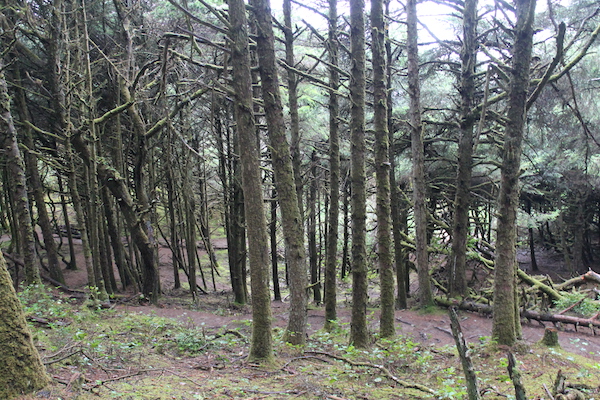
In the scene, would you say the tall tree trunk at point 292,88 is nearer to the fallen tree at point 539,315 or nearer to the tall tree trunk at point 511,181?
the tall tree trunk at point 511,181

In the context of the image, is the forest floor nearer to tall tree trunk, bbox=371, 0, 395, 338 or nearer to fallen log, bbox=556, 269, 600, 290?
tall tree trunk, bbox=371, 0, 395, 338

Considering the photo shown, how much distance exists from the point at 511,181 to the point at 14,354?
723 cm

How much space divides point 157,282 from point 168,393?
10901 millimetres

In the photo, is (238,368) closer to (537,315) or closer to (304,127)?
(537,315)

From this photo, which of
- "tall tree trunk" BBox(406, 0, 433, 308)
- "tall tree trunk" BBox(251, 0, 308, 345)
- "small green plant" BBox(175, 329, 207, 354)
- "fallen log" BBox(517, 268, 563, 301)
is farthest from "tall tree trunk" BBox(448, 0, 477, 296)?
"small green plant" BBox(175, 329, 207, 354)

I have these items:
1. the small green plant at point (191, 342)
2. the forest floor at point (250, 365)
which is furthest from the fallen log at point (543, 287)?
the small green plant at point (191, 342)

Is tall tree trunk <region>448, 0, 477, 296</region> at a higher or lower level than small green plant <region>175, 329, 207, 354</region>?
higher

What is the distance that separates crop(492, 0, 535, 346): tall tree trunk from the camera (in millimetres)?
6672

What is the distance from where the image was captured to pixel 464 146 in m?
11.9

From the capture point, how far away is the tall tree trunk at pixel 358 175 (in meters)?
7.77

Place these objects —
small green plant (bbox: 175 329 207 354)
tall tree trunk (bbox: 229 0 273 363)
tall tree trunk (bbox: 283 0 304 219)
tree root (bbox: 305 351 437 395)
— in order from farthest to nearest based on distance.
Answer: tall tree trunk (bbox: 283 0 304 219)
small green plant (bbox: 175 329 207 354)
tall tree trunk (bbox: 229 0 273 363)
tree root (bbox: 305 351 437 395)

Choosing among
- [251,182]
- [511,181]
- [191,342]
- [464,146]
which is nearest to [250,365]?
[191,342]

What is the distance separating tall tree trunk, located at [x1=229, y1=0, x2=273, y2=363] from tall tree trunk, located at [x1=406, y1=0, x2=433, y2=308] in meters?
7.80

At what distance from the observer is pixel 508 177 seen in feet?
22.7
